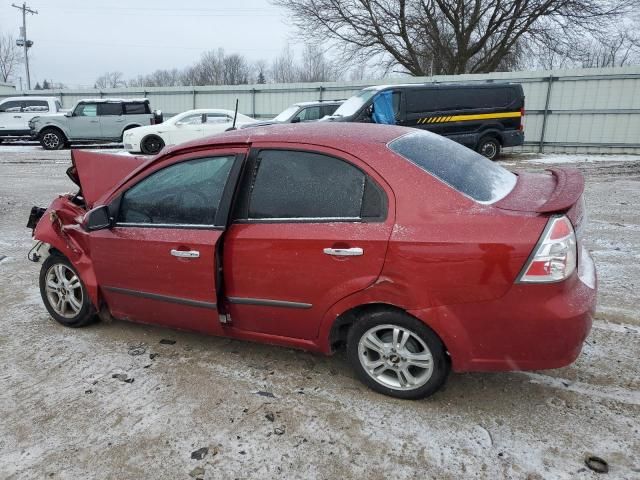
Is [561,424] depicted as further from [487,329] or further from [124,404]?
[124,404]

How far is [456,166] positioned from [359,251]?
2.66 ft

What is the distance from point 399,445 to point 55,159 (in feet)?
50.2

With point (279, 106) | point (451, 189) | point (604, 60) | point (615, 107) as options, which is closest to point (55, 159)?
point (279, 106)

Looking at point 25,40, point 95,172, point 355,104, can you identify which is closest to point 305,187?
point 95,172

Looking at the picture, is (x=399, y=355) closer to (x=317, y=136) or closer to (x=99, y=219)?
(x=317, y=136)

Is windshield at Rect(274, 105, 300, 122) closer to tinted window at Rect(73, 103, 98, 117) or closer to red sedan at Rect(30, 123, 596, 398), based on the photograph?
tinted window at Rect(73, 103, 98, 117)

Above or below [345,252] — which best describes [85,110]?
above

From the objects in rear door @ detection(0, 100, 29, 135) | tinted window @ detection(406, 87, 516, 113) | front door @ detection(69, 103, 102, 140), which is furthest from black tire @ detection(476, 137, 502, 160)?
rear door @ detection(0, 100, 29, 135)

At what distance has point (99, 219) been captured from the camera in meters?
3.26

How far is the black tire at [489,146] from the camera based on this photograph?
12.7 m

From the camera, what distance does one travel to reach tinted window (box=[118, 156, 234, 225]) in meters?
3.01

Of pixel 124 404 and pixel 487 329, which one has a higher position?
pixel 487 329

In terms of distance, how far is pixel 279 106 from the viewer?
19.5 m

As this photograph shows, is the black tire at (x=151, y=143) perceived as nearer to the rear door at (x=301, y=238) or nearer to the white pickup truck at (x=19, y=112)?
the white pickup truck at (x=19, y=112)
